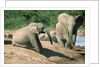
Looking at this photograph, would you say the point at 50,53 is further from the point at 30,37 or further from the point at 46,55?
the point at 30,37

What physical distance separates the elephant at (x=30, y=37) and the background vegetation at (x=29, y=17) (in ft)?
1.63

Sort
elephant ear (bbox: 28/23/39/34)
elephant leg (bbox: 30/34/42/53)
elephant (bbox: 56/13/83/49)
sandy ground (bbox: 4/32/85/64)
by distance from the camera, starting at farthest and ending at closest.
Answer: elephant (bbox: 56/13/83/49) → elephant leg (bbox: 30/34/42/53) → elephant ear (bbox: 28/23/39/34) → sandy ground (bbox: 4/32/85/64)

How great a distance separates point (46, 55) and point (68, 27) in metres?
1.91

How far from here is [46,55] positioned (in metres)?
9.48

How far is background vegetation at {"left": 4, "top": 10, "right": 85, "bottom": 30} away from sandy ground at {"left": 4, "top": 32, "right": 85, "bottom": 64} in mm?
1003

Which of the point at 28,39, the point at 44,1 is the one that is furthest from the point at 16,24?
the point at 44,1

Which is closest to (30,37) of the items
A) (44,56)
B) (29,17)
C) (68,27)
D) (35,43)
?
(35,43)

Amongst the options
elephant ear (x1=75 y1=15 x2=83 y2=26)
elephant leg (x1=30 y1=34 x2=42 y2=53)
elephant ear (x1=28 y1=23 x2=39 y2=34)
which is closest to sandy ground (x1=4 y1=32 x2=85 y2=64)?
elephant leg (x1=30 y1=34 x2=42 y2=53)

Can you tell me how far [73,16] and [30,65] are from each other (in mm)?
2987

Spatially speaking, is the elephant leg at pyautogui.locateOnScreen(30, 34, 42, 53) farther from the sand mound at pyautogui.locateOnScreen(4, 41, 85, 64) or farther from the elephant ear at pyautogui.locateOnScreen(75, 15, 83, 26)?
the elephant ear at pyautogui.locateOnScreen(75, 15, 83, 26)

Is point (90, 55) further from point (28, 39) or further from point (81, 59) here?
point (28, 39)

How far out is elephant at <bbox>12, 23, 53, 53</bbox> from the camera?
30.6ft

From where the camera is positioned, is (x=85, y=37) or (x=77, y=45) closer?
(x=85, y=37)

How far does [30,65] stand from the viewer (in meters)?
8.70
